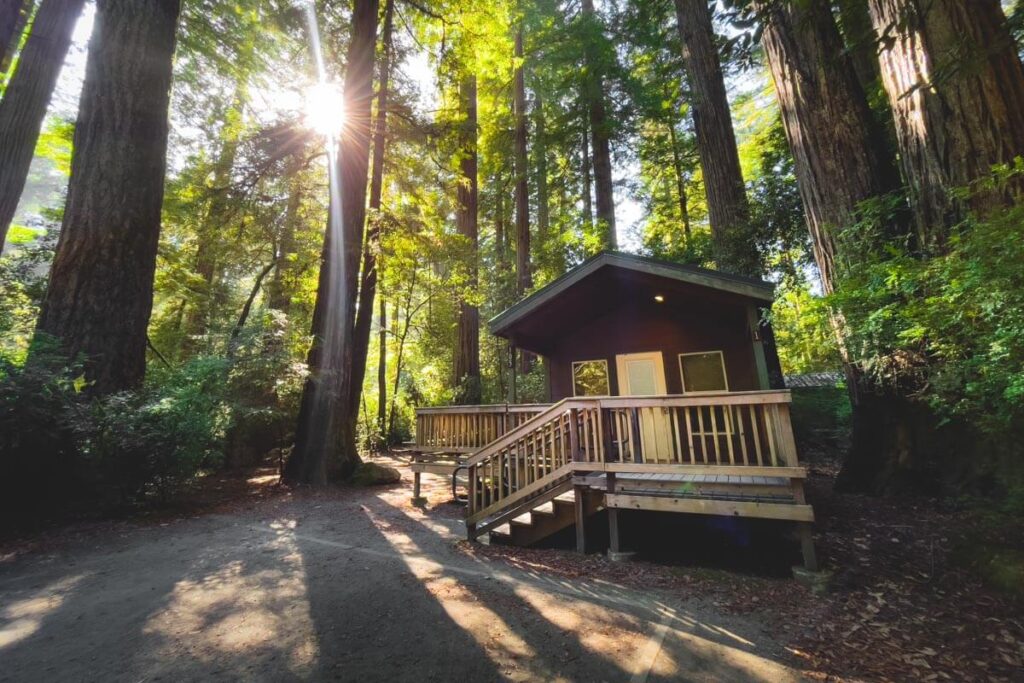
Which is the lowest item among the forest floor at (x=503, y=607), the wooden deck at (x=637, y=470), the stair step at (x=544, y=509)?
the forest floor at (x=503, y=607)

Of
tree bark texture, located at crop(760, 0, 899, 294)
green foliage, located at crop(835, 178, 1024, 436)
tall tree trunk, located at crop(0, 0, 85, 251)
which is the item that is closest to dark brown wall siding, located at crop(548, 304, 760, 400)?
tree bark texture, located at crop(760, 0, 899, 294)

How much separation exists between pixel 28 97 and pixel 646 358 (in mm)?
12454

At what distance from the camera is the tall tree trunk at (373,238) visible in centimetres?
1033

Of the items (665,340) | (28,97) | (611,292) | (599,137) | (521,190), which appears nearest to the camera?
(28,97)

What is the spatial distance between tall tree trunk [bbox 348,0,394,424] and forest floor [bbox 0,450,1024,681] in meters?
5.44

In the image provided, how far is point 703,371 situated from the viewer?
8.54 meters

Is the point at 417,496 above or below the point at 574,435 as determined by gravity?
below

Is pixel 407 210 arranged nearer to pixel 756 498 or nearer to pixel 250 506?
pixel 250 506

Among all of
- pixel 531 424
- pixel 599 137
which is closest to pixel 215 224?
pixel 531 424

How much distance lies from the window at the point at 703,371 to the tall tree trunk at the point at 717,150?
83.3 inches

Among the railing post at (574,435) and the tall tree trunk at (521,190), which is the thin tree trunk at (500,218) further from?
the railing post at (574,435)

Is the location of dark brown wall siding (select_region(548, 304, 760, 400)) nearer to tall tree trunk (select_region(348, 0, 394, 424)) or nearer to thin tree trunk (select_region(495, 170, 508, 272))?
tall tree trunk (select_region(348, 0, 394, 424))

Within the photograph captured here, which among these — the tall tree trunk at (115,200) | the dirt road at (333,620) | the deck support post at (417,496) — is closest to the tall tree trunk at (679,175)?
the deck support post at (417,496)

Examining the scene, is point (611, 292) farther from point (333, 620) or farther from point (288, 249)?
point (288, 249)
